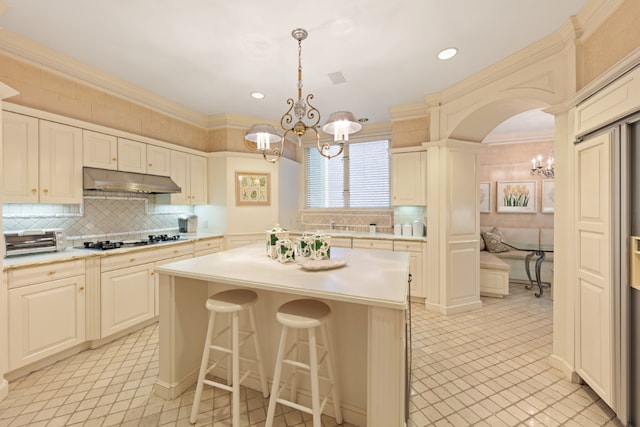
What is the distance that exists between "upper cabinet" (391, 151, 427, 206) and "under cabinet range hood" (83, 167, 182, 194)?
3.11 metres

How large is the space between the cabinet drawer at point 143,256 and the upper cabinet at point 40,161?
0.72 meters

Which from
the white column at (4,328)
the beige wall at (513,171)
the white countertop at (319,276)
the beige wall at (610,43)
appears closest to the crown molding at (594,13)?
the beige wall at (610,43)

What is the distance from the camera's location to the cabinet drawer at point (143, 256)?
2.71m

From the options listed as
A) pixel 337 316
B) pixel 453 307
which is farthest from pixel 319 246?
pixel 453 307

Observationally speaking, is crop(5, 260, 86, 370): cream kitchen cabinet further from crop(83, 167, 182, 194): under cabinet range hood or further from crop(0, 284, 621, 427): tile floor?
crop(83, 167, 182, 194): under cabinet range hood

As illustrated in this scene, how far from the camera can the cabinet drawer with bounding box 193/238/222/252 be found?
3.77 metres

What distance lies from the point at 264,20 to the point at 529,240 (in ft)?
18.9

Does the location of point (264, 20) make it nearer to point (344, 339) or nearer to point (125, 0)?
point (125, 0)

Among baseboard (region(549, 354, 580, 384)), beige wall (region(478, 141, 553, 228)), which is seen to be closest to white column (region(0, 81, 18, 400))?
baseboard (region(549, 354, 580, 384))

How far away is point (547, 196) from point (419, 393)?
16.5 ft

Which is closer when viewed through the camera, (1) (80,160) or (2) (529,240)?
(1) (80,160)

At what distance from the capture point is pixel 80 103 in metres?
2.86

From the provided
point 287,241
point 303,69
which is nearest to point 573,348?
point 287,241

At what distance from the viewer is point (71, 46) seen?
2473 mm
